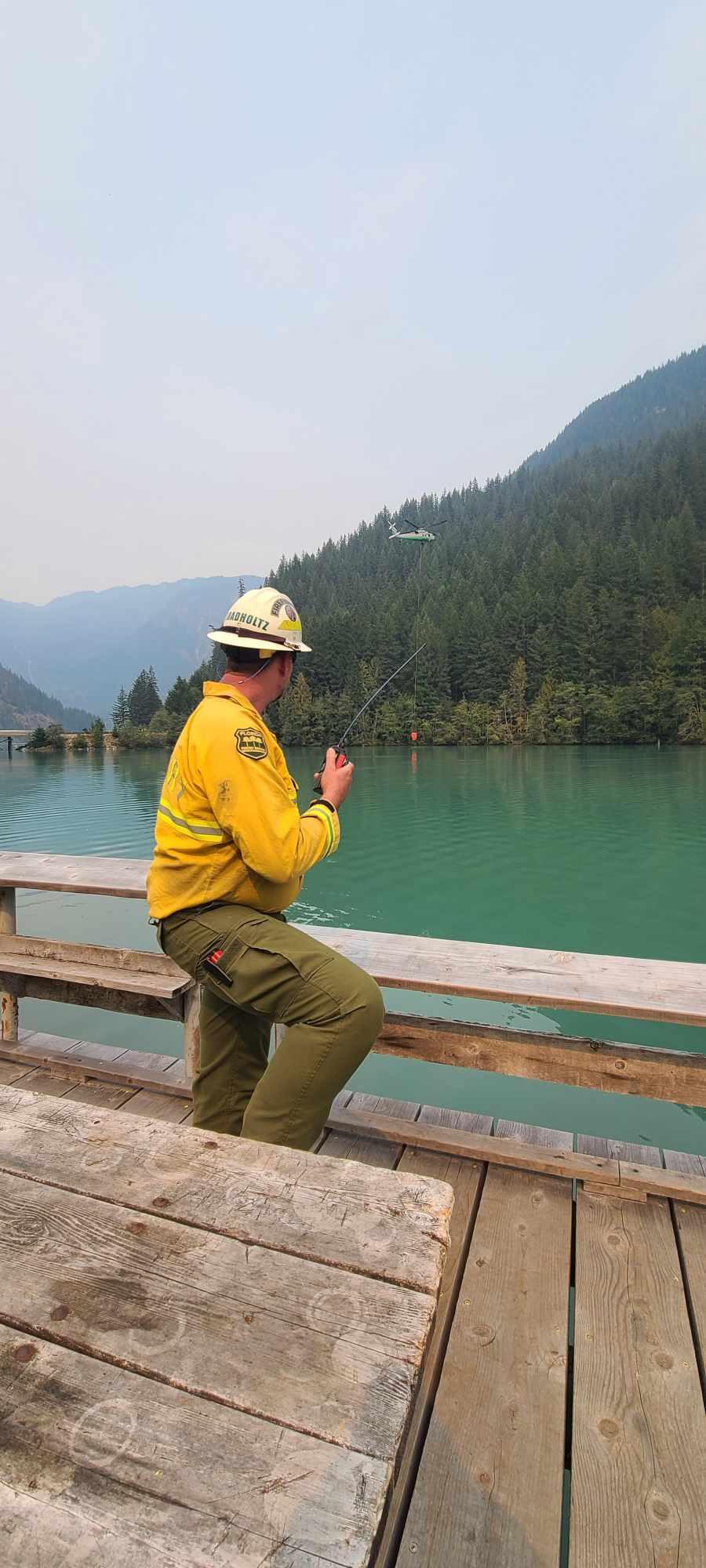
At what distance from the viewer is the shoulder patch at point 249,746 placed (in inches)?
96.1

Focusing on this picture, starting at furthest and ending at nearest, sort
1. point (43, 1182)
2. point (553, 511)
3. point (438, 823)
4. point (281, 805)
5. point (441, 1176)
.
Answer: point (553, 511)
point (438, 823)
point (441, 1176)
point (281, 805)
point (43, 1182)

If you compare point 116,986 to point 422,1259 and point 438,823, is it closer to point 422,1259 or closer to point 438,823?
point 422,1259

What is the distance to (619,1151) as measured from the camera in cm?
328

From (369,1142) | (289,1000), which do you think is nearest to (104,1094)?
(369,1142)

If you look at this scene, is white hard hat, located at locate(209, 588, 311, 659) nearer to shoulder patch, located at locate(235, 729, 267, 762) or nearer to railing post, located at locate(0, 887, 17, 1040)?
shoulder patch, located at locate(235, 729, 267, 762)

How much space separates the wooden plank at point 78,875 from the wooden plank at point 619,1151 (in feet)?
7.35

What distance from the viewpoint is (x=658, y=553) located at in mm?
97125

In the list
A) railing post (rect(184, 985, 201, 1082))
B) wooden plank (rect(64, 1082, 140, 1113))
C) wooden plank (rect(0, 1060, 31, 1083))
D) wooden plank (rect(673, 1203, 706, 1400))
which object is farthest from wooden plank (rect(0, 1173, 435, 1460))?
wooden plank (rect(0, 1060, 31, 1083))

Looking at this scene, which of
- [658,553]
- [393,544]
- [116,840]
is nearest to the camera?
[116,840]

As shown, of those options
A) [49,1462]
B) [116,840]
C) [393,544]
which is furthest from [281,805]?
[393,544]

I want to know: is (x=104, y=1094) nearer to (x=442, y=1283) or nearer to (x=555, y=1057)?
(x=555, y=1057)

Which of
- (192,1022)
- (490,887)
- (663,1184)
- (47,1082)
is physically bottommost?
(490,887)

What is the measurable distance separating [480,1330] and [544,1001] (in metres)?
1.06

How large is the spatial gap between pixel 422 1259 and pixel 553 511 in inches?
5414
